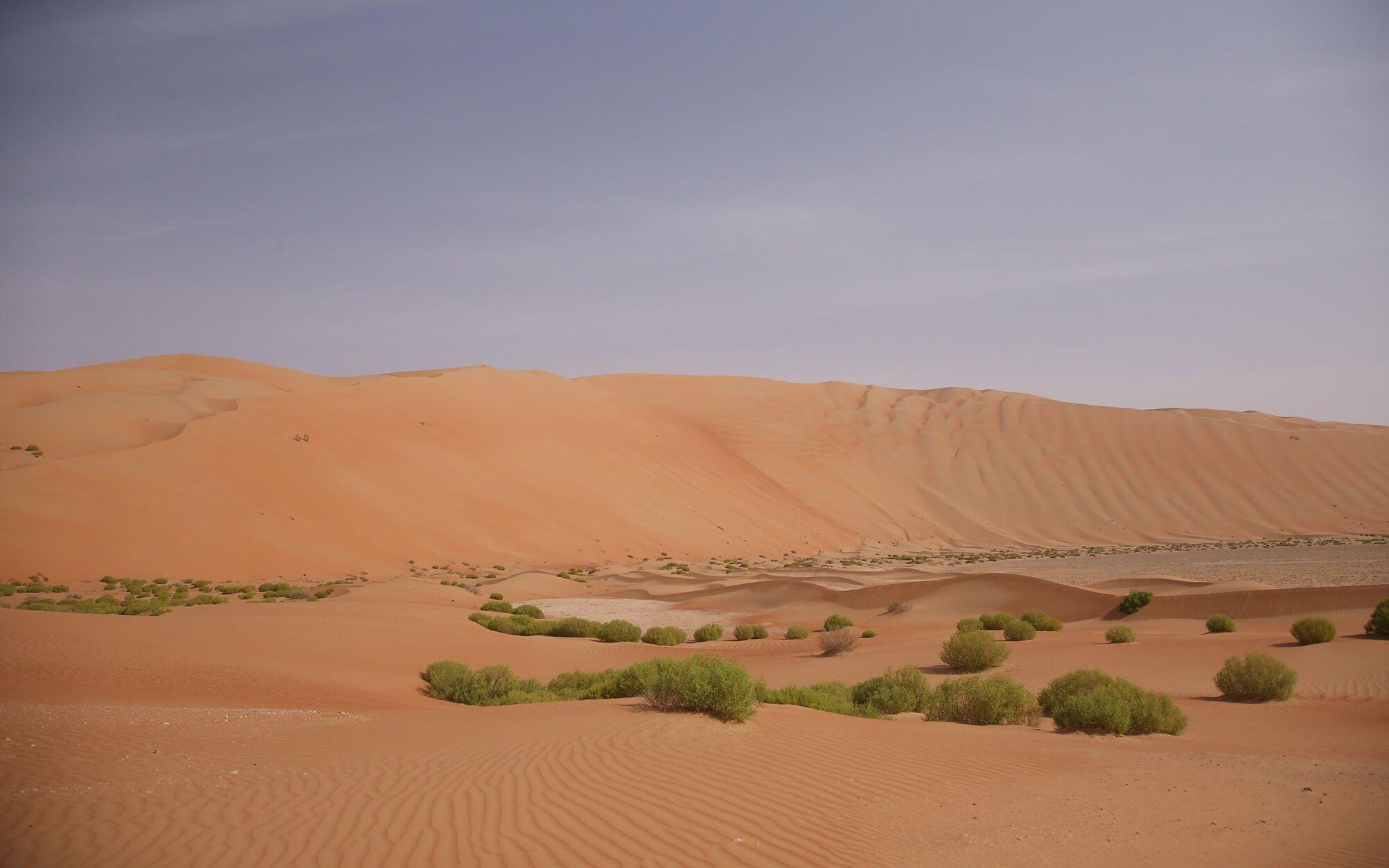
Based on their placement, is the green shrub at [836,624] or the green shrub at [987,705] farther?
the green shrub at [836,624]

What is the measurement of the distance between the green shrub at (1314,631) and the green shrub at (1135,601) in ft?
21.5

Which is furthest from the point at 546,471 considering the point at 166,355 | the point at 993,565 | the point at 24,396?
the point at 166,355

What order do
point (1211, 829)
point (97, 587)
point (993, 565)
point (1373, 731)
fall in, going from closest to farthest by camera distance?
point (1211, 829), point (1373, 731), point (97, 587), point (993, 565)

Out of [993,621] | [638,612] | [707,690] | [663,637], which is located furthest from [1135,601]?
[707,690]

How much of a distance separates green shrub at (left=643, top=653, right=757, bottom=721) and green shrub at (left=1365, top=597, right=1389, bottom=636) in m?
14.0

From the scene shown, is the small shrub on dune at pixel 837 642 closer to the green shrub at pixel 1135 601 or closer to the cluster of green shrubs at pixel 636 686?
the cluster of green shrubs at pixel 636 686

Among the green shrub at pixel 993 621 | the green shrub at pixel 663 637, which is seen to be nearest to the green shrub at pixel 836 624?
the green shrub at pixel 993 621

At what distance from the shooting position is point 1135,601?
21.9m

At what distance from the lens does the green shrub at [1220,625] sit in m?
17.4

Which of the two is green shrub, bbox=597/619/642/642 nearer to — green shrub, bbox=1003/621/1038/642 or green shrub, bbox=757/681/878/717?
green shrub, bbox=1003/621/1038/642

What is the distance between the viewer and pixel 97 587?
26562mm

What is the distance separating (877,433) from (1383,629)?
64042 millimetres

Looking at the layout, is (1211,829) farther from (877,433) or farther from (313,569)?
(877,433)

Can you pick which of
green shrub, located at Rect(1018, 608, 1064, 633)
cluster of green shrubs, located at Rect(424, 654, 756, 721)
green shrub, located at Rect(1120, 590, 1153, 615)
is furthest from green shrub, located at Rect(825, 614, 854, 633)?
cluster of green shrubs, located at Rect(424, 654, 756, 721)
